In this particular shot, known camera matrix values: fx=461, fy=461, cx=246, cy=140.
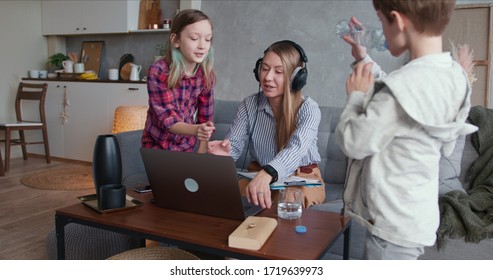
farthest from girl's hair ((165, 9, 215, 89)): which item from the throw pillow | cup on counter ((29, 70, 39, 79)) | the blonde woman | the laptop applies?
cup on counter ((29, 70, 39, 79))

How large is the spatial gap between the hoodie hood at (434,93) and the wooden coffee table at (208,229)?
1.24ft

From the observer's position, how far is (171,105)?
6.21ft

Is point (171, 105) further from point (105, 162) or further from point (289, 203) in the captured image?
point (289, 203)

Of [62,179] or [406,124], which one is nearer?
[406,124]

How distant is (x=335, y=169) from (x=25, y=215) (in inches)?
85.0

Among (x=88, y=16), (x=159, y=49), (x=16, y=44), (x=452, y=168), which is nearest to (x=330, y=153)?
(x=452, y=168)

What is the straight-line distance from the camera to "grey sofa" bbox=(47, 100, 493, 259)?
1834mm

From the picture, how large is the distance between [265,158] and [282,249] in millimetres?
879

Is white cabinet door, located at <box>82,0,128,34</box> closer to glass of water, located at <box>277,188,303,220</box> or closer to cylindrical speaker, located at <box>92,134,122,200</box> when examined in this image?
cylindrical speaker, located at <box>92,134,122,200</box>

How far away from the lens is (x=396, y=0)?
0.92 m

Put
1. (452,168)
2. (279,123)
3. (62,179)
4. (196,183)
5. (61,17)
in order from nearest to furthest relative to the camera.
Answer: (196,183) → (279,123) → (452,168) → (62,179) → (61,17)

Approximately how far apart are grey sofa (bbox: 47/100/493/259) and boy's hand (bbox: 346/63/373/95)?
944mm
